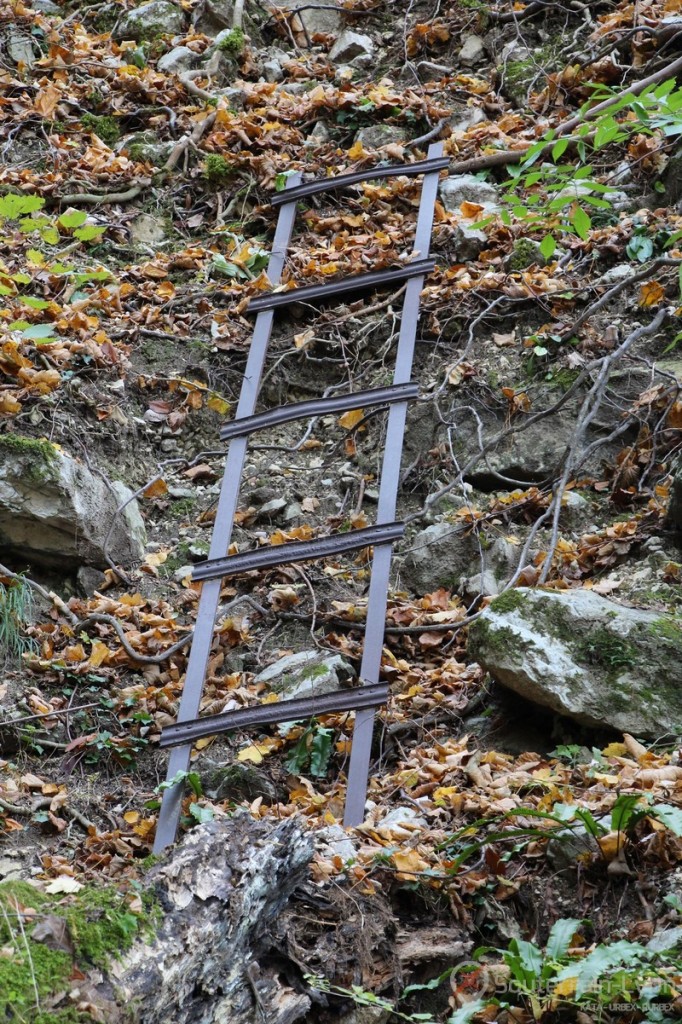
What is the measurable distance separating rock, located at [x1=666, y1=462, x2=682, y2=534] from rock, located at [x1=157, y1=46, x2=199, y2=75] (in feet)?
14.5

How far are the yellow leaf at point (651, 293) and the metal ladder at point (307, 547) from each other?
3.09ft

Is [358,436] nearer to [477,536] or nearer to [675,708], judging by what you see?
[477,536]

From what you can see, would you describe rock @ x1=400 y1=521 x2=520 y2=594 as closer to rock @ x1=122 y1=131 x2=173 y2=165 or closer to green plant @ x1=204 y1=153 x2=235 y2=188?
green plant @ x1=204 y1=153 x2=235 y2=188

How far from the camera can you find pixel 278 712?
3.32 meters

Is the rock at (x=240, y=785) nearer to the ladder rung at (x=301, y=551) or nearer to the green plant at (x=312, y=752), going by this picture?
the green plant at (x=312, y=752)

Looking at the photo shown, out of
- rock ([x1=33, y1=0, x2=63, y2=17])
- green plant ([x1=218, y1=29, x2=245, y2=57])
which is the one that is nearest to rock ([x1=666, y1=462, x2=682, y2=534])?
green plant ([x1=218, y1=29, x2=245, y2=57])

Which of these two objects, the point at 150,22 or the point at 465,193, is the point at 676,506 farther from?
the point at 150,22

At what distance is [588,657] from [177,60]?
199 inches

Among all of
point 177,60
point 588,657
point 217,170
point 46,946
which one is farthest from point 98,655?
point 177,60

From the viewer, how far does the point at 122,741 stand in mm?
3508

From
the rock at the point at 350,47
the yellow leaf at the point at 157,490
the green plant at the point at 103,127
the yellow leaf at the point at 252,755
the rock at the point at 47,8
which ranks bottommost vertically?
the yellow leaf at the point at 252,755

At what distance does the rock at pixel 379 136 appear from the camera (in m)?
5.88

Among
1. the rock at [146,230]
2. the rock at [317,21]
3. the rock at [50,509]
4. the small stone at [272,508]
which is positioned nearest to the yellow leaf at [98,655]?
the rock at [50,509]

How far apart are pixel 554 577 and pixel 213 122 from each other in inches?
147
